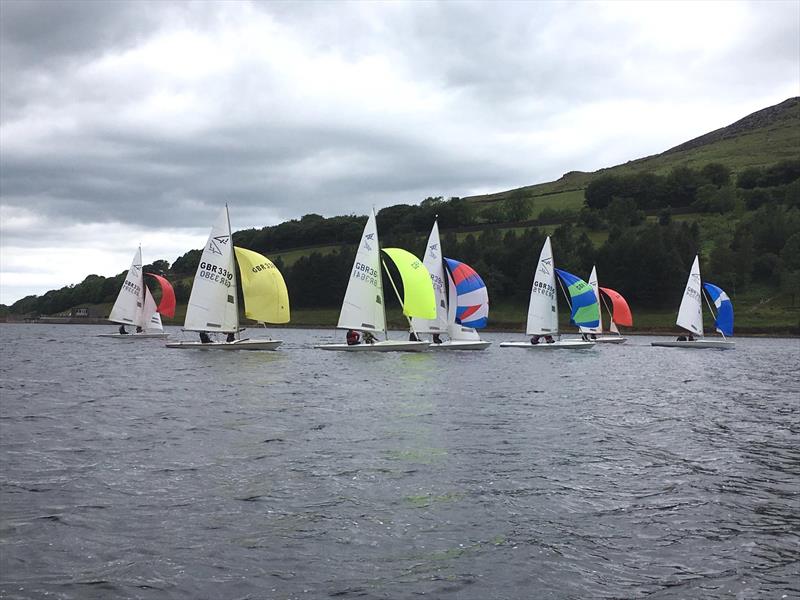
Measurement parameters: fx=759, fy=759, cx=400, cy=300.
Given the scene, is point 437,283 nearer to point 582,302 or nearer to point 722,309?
point 582,302

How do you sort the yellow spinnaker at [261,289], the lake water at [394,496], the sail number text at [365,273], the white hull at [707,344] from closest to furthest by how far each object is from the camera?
the lake water at [394,496]
the yellow spinnaker at [261,289]
the sail number text at [365,273]
the white hull at [707,344]

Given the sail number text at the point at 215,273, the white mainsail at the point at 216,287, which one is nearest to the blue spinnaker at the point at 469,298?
the white mainsail at the point at 216,287

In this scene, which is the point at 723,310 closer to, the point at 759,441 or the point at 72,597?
the point at 759,441

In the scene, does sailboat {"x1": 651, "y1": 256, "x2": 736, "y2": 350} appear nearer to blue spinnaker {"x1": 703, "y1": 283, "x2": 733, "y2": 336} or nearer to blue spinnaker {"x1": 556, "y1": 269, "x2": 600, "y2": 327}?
blue spinnaker {"x1": 703, "y1": 283, "x2": 733, "y2": 336}

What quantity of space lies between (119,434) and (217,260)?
35146 mm

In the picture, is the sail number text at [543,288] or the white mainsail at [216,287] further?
the sail number text at [543,288]

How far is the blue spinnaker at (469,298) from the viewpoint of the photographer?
57.4 meters

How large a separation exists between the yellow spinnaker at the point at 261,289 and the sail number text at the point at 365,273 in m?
5.12

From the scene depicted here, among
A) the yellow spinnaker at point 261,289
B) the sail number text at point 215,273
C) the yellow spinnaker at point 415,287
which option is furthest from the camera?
the sail number text at point 215,273

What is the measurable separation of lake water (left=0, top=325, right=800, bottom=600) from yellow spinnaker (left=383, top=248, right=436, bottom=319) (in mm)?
21227

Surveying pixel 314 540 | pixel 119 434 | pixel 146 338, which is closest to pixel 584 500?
pixel 314 540

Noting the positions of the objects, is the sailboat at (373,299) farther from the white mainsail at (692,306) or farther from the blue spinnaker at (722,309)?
the blue spinnaker at (722,309)

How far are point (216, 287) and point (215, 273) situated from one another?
103 cm

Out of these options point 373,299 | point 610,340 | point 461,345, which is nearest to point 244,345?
point 373,299
